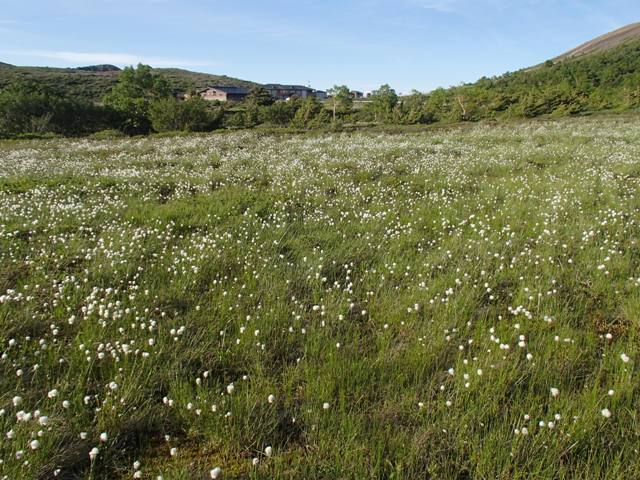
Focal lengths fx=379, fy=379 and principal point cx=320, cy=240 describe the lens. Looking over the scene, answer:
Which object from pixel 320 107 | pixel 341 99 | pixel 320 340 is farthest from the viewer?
pixel 341 99

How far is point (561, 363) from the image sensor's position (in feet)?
10.7

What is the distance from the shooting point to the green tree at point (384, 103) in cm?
6488

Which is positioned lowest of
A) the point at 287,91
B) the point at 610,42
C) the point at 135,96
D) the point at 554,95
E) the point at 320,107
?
the point at 320,107

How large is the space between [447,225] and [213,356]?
198 inches

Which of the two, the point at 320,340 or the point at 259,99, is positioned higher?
the point at 259,99

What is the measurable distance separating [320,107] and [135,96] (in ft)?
136

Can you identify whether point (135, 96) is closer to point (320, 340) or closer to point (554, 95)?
point (554, 95)

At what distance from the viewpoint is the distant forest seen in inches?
1944

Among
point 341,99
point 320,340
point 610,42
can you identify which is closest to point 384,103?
point 341,99

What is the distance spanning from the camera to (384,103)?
6838cm

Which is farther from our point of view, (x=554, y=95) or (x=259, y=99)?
(x=259, y=99)

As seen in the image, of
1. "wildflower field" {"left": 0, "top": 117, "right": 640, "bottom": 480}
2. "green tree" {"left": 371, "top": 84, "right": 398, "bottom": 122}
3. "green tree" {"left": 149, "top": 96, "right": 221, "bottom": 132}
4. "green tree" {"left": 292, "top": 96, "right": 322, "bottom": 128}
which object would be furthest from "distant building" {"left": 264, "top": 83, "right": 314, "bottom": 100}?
"wildflower field" {"left": 0, "top": 117, "right": 640, "bottom": 480}

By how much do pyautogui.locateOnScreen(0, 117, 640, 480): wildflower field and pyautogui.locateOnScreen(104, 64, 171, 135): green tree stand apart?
5634cm

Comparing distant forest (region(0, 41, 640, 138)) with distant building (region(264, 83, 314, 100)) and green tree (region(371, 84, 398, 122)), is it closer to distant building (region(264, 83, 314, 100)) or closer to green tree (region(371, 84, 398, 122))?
green tree (region(371, 84, 398, 122))
